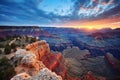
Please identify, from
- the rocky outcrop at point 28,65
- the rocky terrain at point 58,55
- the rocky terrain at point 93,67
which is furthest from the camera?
the rocky terrain at point 93,67

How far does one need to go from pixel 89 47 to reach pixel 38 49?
75.2 m

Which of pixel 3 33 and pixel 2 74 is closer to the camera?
pixel 2 74

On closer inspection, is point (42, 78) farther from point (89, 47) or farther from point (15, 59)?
point (89, 47)

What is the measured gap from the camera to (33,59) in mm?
16469

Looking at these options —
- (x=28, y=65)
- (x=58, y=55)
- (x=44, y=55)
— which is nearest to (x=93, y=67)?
(x=58, y=55)

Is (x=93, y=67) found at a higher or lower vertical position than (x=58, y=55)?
lower

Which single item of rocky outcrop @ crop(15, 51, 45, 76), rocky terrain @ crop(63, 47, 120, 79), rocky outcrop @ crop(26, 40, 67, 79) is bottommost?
rocky terrain @ crop(63, 47, 120, 79)

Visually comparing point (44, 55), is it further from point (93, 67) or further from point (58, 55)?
point (93, 67)

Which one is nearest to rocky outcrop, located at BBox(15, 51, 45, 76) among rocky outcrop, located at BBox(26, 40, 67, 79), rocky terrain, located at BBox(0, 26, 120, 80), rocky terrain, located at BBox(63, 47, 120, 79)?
rocky terrain, located at BBox(0, 26, 120, 80)

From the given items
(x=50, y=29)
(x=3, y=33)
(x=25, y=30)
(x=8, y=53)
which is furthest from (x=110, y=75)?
(x=50, y=29)

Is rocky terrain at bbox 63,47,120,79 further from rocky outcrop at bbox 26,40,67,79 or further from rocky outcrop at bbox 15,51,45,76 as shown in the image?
rocky outcrop at bbox 15,51,45,76

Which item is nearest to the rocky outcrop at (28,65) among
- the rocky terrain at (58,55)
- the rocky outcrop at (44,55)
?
the rocky terrain at (58,55)

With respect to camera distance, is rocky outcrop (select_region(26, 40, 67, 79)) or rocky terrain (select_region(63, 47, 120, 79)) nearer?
rocky outcrop (select_region(26, 40, 67, 79))

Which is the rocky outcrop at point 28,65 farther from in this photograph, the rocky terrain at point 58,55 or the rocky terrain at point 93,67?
the rocky terrain at point 93,67
